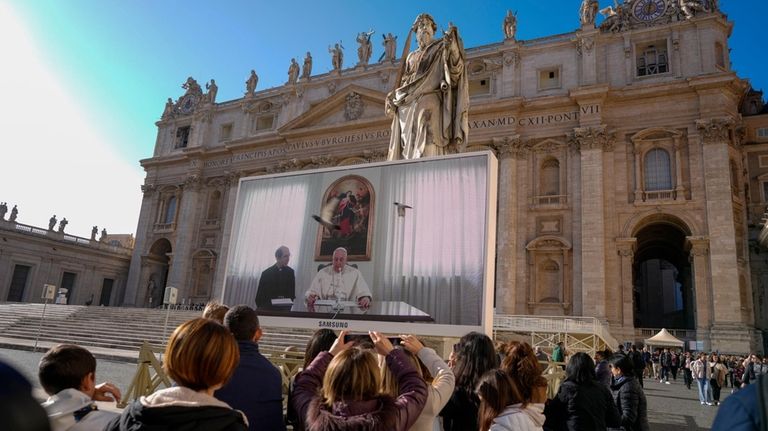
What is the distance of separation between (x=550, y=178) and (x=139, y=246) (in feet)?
96.7

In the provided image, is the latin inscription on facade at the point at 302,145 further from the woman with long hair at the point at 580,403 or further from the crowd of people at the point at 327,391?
the crowd of people at the point at 327,391

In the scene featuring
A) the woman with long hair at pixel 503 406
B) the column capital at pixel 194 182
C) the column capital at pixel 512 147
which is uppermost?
the column capital at pixel 512 147

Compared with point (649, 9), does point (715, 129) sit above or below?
below

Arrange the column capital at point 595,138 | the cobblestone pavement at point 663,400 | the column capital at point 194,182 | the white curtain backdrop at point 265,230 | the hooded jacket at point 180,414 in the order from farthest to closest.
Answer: the column capital at point 194,182, the column capital at point 595,138, the cobblestone pavement at point 663,400, the white curtain backdrop at point 265,230, the hooded jacket at point 180,414

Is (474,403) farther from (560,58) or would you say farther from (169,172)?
(169,172)

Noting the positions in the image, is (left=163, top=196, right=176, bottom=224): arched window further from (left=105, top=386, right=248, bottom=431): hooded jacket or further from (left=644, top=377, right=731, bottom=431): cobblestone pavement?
(left=105, top=386, right=248, bottom=431): hooded jacket

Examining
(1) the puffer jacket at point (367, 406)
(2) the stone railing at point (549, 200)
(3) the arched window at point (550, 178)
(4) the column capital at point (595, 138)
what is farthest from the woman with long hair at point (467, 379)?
(3) the arched window at point (550, 178)

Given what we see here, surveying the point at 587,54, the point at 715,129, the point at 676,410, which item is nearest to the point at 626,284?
the point at 715,129

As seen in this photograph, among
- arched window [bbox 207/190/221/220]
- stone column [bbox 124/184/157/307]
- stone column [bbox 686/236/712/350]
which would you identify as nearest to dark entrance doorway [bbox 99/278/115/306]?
stone column [bbox 124/184/157/307]

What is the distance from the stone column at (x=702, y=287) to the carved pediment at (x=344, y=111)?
16839 mm

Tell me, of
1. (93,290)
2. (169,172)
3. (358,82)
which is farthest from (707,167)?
(93,290)

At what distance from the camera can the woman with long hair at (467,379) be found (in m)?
3.49

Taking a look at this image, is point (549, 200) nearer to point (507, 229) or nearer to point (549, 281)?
point (507, 229)

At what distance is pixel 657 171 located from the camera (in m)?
25.4
